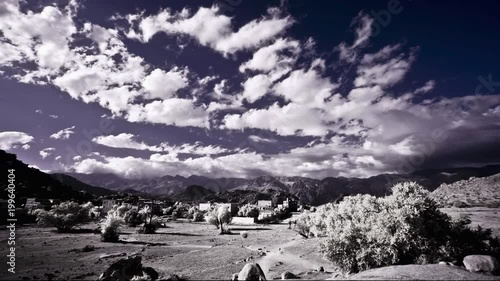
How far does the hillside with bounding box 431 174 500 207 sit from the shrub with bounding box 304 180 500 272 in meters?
60.2

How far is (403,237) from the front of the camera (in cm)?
2111

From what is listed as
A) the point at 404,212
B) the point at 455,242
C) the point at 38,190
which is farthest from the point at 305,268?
the point at 38,190

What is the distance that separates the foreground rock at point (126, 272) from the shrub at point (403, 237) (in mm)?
15462

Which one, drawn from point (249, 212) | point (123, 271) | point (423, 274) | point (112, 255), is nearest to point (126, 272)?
point (123, 271)

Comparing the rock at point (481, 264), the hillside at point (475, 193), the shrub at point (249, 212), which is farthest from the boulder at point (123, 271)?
the shrub at point (249, 212)

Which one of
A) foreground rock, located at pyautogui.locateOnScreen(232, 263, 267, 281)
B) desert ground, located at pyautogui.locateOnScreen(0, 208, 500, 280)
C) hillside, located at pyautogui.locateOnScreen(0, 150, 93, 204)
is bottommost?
desert ground, located at pyautogui.locateOnScreen(0, 208, 500, 280)

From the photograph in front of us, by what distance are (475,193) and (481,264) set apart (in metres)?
97.2

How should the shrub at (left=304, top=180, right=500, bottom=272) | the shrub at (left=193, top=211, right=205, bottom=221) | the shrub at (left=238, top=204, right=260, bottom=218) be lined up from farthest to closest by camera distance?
the shrub at (left=238, top=204, right=260, bottom=218) < the shrub at (left=193, top=211, right=205, bottom=221) < the shrub at (left=304, top=180, right=500, bottom=272)

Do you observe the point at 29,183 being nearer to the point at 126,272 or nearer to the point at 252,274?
the point at 126,272

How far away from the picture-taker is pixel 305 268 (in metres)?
27.7

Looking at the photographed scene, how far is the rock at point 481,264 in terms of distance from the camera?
1862 cm

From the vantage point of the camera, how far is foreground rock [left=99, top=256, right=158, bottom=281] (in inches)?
837

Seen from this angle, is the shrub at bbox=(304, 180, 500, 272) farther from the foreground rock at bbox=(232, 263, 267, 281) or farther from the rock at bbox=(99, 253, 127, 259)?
the rock at bbox=(99, 253, 127, 259)

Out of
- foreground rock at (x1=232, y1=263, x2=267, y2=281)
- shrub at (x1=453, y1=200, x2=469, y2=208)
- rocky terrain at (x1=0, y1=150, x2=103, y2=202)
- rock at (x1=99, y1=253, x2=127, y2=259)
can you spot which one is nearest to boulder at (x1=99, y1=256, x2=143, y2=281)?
foreground rock at (x1=232, y1=263, x2=267, y2=281)
